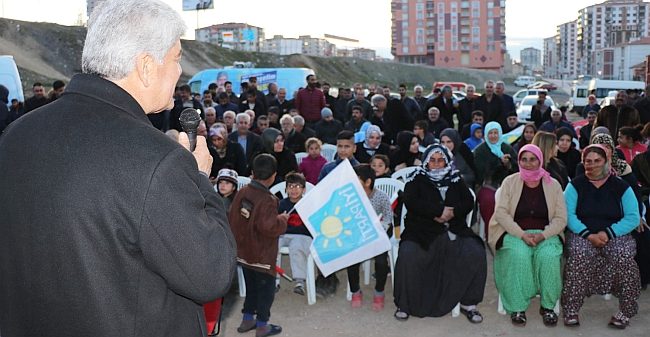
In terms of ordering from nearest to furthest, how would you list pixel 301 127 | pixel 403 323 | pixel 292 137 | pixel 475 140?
pixel 403 323
pixel 475 140
pixel 292 137
pixel 301 127

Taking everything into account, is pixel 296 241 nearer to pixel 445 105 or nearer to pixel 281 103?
pixel 445 105

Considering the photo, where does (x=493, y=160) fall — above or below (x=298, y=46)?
below

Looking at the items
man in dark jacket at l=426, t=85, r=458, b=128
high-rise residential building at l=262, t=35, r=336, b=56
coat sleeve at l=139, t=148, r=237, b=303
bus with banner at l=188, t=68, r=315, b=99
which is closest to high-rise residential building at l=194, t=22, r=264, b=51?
high-rise residential building at l=262, t=35, r=336, b=56

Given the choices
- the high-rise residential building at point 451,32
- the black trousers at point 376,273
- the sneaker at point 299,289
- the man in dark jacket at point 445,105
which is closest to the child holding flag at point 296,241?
the sneaker at point 299,289

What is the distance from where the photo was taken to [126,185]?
1.43m

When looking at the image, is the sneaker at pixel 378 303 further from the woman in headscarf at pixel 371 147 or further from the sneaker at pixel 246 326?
the woman in headscarf at pixel 371 147

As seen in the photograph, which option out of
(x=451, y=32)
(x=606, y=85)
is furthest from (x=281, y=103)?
(x=451, y=32)

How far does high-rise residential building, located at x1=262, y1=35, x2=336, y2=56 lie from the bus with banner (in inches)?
3752

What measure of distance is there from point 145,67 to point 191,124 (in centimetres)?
31

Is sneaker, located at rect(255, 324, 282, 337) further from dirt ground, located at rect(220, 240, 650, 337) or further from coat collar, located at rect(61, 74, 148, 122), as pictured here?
coat collar, located at rect(61, 74, 148, 122)

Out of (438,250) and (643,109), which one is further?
(643,109)

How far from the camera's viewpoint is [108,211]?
1.43m

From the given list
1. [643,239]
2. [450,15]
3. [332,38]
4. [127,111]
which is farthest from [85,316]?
[332,38]

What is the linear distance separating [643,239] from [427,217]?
1.95 metres
